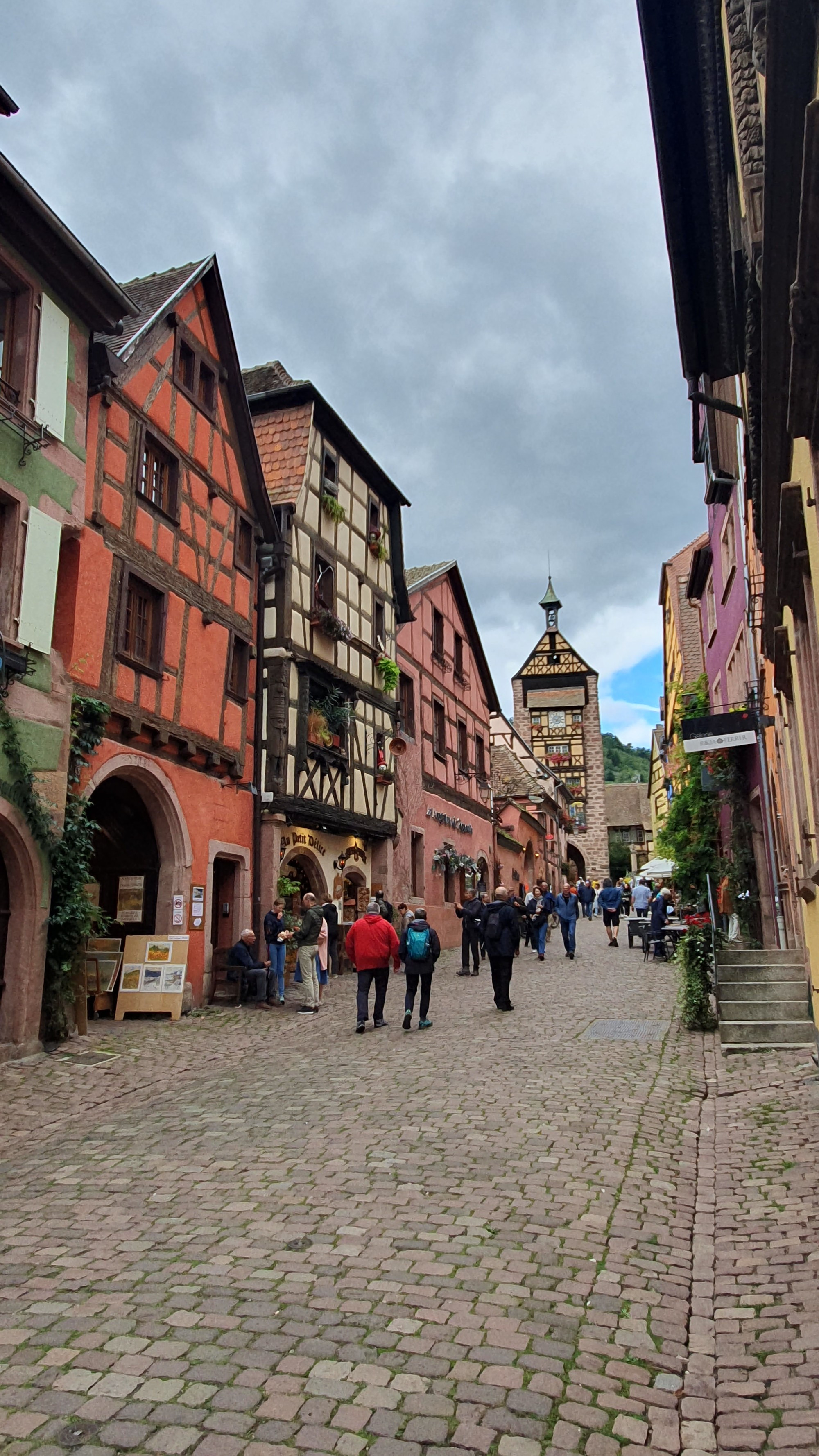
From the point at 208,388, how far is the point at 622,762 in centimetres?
10607

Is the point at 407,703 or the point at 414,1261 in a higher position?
the point at 407,703

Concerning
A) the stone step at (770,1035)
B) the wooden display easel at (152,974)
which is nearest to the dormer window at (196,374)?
the wooden display easel at (152,974)

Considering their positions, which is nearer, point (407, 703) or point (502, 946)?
point (502, 946)

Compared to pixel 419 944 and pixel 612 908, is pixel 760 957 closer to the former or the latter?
pixel 419 944

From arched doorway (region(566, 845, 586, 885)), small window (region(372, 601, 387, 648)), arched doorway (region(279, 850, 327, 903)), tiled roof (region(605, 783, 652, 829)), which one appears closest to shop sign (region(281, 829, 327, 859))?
arched doorway (region(279, 850, 327, 903))

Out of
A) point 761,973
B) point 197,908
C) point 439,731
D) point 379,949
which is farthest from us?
point 439,731

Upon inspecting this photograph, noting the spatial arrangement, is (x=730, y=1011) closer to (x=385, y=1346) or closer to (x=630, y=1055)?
(x=630, y=1055)

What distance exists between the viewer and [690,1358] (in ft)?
12.4

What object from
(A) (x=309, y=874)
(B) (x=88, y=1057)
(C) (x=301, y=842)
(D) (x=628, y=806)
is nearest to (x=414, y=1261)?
(B) (x=88, y=1057)

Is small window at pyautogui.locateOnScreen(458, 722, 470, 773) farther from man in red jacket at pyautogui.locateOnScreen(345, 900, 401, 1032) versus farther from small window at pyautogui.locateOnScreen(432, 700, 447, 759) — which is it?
man in red jacket at pyautogui.locateOnScreen(345, 900, 401, 1032)

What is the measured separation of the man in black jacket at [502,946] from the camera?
42.7 ft

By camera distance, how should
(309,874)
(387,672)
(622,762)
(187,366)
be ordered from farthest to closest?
(622,762) → (387,672) → (309,874) → (187,366)

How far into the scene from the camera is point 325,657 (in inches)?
776

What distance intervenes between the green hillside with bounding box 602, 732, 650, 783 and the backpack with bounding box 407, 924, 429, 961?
87376mm
